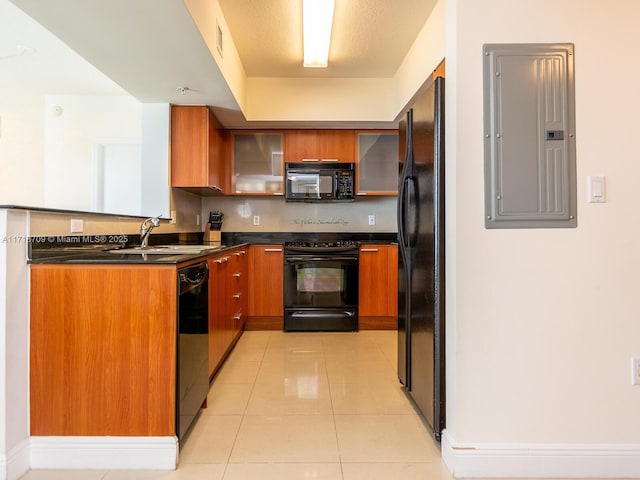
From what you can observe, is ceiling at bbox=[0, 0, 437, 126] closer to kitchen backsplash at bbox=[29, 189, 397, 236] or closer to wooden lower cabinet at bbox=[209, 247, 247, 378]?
kitchen backsplash at bbox=[29, 189, 397, 236]

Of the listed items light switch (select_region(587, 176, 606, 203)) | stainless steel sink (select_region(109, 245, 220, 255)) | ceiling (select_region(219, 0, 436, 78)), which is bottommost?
stainless steel sink (select_region(109, 245, 220, 255))

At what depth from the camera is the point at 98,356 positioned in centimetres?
151

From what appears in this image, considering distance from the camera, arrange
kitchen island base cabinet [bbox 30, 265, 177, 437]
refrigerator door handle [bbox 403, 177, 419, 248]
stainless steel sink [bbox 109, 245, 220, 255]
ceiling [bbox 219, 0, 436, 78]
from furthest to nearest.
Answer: ceiling [bbox 219, 0, 436, 78] < stainless steel sink [bbox 109, 245, 220, 255] < refrigerator door handle [bbox 403, 177, 419, 248] < kitchen island base cabinet [bbox 30, 265, 177, 437]

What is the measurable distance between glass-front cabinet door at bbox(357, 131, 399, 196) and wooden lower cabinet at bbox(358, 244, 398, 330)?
0.66 m

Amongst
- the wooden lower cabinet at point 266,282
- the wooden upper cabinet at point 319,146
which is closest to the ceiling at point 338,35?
the wooden upper cabinet at point 319,146

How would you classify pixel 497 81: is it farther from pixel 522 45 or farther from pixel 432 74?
pixel 432 74

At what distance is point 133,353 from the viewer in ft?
4.98

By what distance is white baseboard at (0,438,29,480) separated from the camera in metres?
1.41

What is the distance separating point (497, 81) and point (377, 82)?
7.73 ft

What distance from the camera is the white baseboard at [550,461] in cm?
148

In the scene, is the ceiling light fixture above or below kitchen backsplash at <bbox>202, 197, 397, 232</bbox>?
above

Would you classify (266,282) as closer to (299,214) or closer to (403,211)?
(299,214)

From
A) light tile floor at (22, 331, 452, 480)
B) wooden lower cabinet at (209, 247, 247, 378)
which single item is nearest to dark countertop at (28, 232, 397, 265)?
wooden lower cabinet at (209, 247, 247, 378)

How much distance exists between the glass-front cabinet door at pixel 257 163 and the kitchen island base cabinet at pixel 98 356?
248 cm
